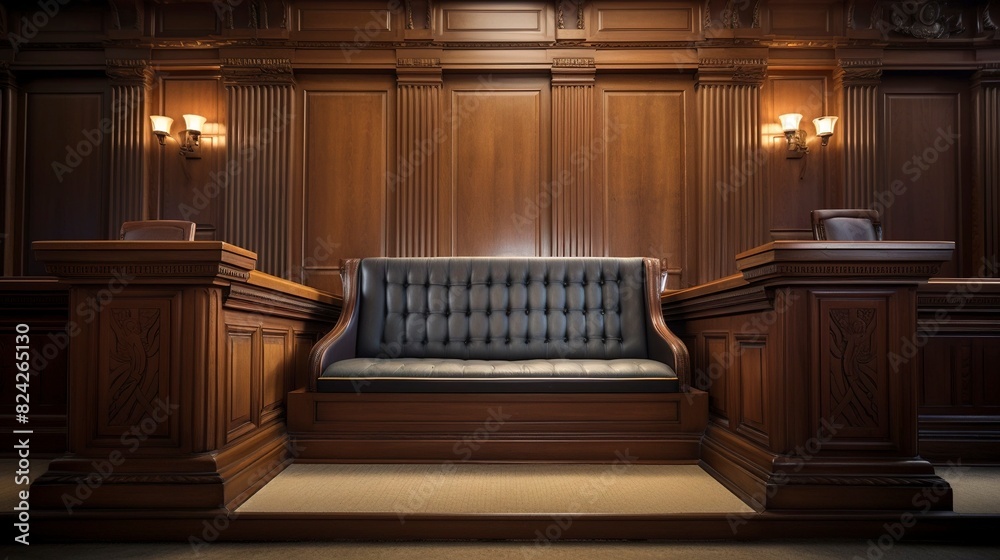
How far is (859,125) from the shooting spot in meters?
5.54

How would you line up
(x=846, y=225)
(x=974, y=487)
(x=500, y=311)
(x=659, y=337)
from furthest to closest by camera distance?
(x=846, y=225), (x=500, y=311), (x=659, y=337), (x=974, y=487)

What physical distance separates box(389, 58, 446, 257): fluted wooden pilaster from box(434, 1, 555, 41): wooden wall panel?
1.13 feet

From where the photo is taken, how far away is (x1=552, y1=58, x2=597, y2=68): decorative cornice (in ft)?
17.8

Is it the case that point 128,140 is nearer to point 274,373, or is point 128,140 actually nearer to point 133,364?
point 274,373

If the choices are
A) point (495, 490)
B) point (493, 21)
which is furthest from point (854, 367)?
point (493, 21)

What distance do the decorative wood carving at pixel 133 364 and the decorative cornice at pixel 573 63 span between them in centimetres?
417

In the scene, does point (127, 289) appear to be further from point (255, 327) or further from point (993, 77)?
point (993, 77)

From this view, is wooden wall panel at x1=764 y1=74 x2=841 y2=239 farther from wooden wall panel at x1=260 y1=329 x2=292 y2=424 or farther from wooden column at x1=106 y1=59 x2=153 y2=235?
wooden column at x1=106 y1=59 x2=153 y2=235

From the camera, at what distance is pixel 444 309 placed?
3.46 metres

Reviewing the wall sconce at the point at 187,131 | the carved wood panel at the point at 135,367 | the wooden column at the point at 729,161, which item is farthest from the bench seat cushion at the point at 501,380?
the wall sconce at the point at 187,131

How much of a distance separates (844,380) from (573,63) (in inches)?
157

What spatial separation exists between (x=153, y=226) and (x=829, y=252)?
3.89 m

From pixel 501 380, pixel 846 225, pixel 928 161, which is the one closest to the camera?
pixel 501 380

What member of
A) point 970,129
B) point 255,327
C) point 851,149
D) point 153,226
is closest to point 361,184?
point 153,226
